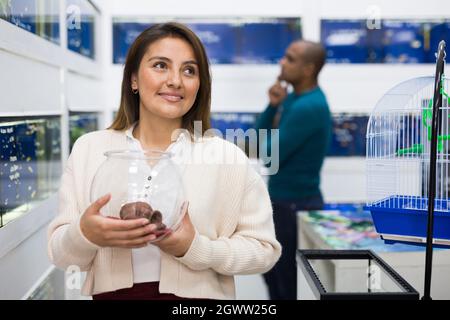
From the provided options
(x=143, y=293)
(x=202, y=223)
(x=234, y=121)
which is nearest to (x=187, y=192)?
(x=202, y=223)

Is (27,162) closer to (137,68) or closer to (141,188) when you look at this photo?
(137,68)

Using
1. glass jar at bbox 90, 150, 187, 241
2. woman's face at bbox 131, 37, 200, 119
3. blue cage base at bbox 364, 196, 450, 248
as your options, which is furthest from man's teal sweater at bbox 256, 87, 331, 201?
glass jar at bbox 90, 150, 187, 241

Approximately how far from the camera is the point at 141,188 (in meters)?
0.95

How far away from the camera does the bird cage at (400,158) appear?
127cm

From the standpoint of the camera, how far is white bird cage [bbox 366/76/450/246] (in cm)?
127

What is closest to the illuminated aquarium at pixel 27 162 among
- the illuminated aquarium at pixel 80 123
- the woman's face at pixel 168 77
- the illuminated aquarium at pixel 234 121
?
the illuminated aquarium at pixel 80 123

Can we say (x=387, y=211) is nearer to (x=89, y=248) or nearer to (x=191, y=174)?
(x=191, y=174)

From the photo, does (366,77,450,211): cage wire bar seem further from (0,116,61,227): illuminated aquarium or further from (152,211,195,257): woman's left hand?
(0,116,61,227): illuminated aquarium

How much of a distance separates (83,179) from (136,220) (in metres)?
0.32

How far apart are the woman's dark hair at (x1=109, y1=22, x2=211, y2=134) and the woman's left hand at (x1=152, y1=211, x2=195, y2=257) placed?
0.85 feet

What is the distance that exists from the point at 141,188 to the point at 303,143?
141 centimetres

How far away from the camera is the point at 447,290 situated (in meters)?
1.40

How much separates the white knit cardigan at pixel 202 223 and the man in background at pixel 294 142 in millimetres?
1056

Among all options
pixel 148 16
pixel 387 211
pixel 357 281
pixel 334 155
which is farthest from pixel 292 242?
pixel 387 211
